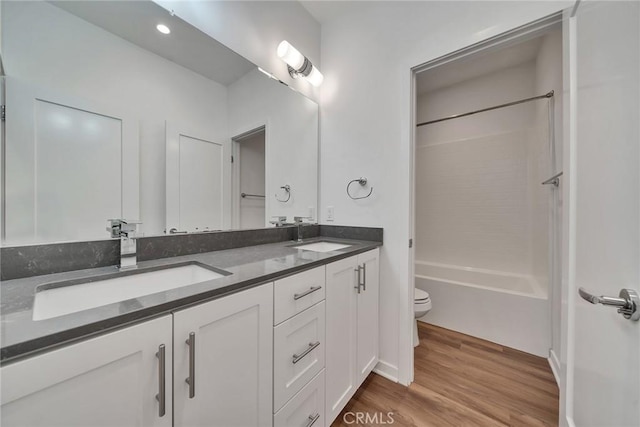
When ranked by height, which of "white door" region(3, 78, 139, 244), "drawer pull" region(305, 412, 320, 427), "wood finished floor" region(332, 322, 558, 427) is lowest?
"wood finished floor" region(332, 322, 558, 427)

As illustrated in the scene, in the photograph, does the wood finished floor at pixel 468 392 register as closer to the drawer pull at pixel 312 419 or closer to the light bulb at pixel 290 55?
the drawer pull at pixel 312 419

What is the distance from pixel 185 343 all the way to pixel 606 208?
4.30 feet

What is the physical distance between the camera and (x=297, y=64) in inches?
65.8

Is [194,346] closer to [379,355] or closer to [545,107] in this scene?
[379,355]

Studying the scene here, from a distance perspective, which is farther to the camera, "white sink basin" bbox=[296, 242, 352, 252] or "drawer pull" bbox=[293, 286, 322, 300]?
"white sink basin" bbox=[296, 242, 352, 252]

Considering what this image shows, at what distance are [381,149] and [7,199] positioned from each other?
1.73m

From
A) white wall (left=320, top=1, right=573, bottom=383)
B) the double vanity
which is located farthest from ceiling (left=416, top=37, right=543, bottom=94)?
the double vanity

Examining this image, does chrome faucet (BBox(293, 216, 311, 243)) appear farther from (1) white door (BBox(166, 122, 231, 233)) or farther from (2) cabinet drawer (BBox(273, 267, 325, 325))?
(2) cabinet drawer (BBox(273, 267, 325, 325))

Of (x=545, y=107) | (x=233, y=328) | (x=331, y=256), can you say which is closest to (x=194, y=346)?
(x=233, y=328)

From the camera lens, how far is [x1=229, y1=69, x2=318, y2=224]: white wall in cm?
147

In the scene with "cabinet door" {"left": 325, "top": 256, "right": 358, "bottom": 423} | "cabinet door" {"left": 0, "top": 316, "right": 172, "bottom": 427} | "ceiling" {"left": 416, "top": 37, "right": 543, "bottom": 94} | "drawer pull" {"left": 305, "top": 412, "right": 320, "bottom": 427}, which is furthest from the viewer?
"ceiling" {"left": 416, "top": 37, "right": 543, "bottom": 94}

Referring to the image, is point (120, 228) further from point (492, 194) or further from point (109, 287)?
point (492, 194)

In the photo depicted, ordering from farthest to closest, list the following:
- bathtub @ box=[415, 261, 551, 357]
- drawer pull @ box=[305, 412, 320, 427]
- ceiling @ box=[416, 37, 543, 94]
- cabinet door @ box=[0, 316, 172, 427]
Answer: ceiling @ box=[416, 37, 543, 94], bathtub @ box=[415, 261, 551, 357], drawer pull @ box=[305, 412, 320, 427], cabinet door @ box=[0, 316, 172, 427]

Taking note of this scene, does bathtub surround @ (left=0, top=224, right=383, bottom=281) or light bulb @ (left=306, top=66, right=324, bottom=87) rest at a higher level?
light bulb @ (left=306, top=66, right=324, bottom=87)
